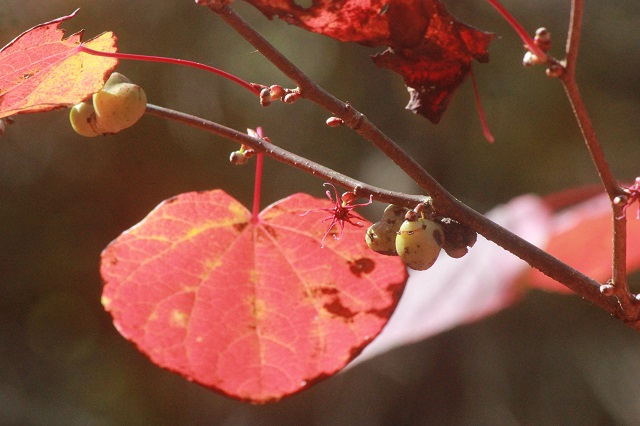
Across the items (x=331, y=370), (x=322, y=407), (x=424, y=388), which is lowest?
(x=322, y=407)

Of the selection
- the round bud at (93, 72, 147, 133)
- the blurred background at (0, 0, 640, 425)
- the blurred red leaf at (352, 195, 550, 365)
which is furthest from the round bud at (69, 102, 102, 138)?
the blurred background at (0, 0, 640, 425)

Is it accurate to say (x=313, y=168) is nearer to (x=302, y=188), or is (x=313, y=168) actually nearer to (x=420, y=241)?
(x=420, y=241)

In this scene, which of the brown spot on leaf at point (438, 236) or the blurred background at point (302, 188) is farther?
the blurred background at point (302, 188)

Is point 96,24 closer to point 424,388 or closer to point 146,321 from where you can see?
point 424,388

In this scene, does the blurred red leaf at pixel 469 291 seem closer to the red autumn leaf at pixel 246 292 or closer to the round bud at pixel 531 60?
the red autumn leaf at pixel 246 292

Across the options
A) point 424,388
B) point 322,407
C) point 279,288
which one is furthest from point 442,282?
point 322,407

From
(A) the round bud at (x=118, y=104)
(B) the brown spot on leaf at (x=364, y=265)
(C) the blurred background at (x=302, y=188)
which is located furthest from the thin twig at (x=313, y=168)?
(C) the blurred background at (x=302, y=188)
